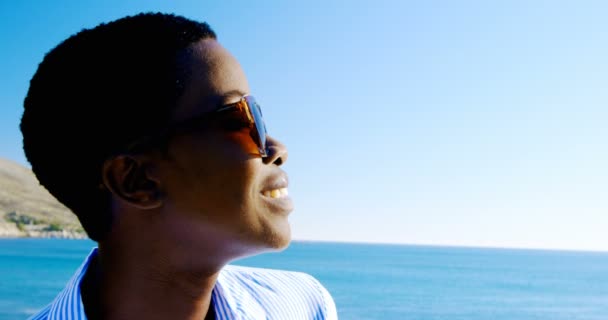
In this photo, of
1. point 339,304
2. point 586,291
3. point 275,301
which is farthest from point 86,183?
point 586,291

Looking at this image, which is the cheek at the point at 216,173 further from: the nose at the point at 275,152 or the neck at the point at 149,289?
the neck at the point at 149,289

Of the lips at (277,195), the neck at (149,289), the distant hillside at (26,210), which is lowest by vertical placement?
the distant hillside at (26,210)

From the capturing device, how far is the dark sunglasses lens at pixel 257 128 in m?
2.50

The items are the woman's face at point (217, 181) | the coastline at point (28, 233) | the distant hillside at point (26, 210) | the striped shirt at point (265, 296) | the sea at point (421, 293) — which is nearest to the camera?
the woman's face at point (217, 181)

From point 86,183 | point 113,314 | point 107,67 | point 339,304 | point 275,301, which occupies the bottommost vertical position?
point 339,304

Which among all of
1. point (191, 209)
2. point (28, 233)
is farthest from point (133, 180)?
point (28, 233)

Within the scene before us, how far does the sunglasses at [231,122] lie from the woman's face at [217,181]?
0.06 feet

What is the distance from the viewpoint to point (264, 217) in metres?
2.41

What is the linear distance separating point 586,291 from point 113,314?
8805 centimetres

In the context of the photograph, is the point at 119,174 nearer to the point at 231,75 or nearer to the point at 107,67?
the point at 107,67

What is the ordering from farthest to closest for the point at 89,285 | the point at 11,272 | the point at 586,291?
the point at 586,291 < the point at 11,272 < the point at 89,285

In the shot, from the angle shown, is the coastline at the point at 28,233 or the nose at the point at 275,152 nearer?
the nose at the point at 275,152

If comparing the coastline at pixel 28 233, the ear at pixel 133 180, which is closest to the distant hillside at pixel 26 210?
the coastline at pixel 28 233

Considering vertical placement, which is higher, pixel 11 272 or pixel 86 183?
pixel 86 183
